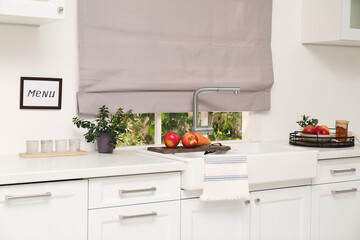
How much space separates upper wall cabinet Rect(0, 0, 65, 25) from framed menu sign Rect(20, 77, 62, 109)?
1.18 ft

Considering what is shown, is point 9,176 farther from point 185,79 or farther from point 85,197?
point 185,79

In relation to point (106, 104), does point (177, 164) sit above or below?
below

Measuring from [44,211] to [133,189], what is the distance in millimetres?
399

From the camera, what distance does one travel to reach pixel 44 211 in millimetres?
2064

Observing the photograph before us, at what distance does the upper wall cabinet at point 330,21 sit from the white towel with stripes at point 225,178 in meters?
1.25

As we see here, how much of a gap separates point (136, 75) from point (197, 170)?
75 centimetres

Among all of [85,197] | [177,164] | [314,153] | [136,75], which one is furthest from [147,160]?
[314,153]

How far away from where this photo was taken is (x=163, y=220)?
235cm

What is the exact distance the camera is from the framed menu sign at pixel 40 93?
101 inches

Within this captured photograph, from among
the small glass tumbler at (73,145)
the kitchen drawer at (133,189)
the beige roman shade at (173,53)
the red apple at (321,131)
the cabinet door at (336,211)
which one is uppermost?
the beige roman shade at (173,53)

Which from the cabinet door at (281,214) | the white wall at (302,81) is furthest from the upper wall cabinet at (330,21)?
the cabinet door at (281,214)

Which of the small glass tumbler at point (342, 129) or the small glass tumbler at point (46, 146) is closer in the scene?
the small glass tumbler at point (46, 146)

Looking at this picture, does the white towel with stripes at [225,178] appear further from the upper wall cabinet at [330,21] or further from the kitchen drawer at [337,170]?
the upper wall cabinet at [330,21]

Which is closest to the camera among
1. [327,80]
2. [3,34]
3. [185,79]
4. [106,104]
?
[3,34]
